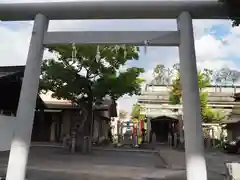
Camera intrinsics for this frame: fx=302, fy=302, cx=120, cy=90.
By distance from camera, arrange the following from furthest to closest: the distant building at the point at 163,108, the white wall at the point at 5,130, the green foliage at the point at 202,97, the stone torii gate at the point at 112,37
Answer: the green foliage at the point at 202,97, the distant building at the point at 163,108, the white wall at the point at 5,130, the stone torii gate at the point at 112,37

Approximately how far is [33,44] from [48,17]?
2.69 ft

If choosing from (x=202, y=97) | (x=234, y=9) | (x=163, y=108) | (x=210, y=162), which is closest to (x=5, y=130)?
(x=210, y=162)

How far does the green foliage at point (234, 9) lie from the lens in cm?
589

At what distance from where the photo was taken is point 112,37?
709cm

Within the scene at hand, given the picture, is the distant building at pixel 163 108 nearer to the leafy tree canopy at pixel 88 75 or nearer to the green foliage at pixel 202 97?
the green foliage at pixel 202 97

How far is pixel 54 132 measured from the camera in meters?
26.7

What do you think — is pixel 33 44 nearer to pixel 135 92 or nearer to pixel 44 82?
pixel 44 82

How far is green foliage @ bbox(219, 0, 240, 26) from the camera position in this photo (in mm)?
5886

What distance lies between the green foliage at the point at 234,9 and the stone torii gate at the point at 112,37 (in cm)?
59

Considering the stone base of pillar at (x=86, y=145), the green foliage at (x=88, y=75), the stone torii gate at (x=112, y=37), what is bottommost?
the stone base of pillar at (x=86, y=145)

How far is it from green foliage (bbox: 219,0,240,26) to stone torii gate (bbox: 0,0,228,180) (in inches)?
23.2

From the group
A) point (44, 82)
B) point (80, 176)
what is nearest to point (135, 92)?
→ point (44, 82)

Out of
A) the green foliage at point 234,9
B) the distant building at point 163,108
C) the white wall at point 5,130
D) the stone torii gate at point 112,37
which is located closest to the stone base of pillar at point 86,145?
the white wall at point 5,130

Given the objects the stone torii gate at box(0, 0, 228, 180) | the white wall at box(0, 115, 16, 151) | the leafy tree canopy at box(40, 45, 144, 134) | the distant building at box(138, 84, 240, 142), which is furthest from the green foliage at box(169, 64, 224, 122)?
the stone torii gate at box(0, 0, 228, 180)
